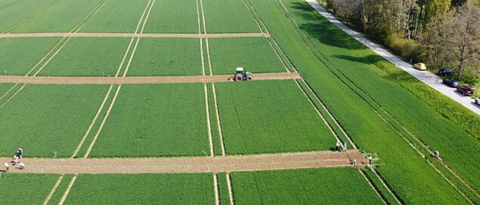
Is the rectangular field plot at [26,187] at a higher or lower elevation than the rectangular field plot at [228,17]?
lower

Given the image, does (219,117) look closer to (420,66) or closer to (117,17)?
(420,66)

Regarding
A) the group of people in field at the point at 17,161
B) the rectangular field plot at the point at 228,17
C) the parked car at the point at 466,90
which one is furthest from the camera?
the rectangular field plot at the point at 228,17

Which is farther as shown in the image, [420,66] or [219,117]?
[420,66]

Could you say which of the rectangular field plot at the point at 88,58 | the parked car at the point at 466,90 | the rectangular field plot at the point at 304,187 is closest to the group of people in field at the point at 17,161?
the rectangular field plot at the point at 304,187

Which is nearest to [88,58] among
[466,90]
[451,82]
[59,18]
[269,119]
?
[59,18]

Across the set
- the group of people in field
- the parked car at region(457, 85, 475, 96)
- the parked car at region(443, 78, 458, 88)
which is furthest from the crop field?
the parked car at region(443, 78, 458, 88)

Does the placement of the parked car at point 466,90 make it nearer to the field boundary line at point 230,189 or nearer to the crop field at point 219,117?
the crop field at point 219,117
